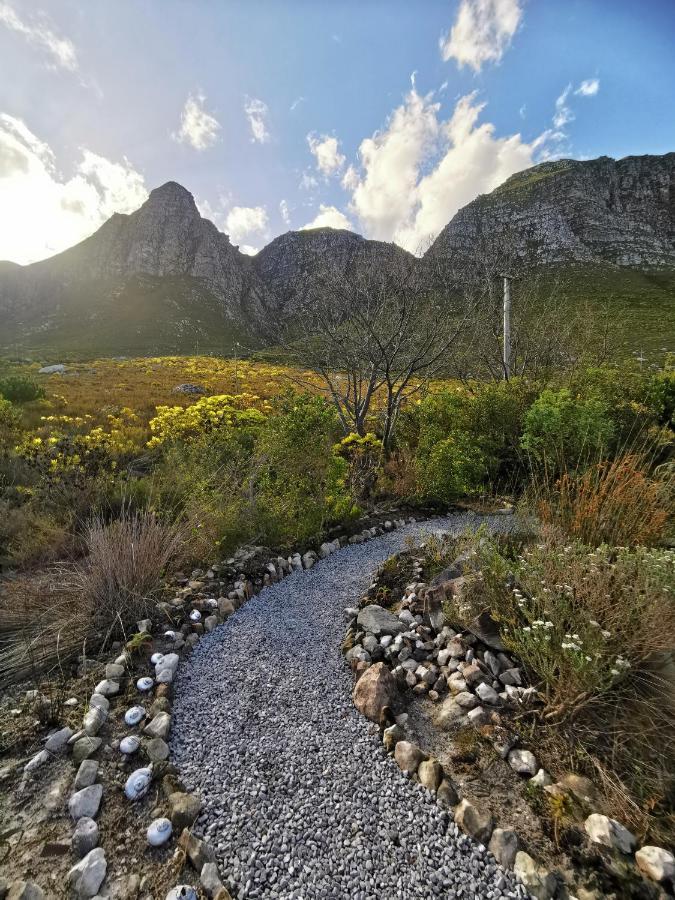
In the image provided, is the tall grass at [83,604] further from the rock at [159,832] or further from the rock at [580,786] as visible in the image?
the rock at [580,786]

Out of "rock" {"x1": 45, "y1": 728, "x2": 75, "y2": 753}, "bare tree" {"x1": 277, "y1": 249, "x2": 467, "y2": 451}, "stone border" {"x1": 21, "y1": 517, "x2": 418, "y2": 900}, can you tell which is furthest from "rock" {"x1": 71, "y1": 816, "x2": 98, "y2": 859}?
"bare tree" {"x1": 277, "y1": 249, "x2": 467, "y2": 451}

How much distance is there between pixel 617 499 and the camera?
3.59m

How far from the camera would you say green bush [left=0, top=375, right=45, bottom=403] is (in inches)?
469

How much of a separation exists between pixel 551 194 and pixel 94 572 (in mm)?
91658

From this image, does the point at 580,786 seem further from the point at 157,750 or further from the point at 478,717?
the point at 157,750

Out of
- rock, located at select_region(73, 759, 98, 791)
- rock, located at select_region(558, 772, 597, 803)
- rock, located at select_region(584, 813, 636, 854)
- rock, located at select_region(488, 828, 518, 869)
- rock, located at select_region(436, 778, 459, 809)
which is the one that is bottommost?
rock, located at select_region(73, 759, 98, 791)

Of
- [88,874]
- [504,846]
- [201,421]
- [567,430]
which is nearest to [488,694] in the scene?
[504,846]

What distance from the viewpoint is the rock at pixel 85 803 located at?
5.88ft

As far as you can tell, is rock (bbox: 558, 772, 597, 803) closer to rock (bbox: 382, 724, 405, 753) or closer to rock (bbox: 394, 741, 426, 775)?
rock (bbox: 394, 741, 426, 775)

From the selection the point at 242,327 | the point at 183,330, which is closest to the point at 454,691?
the point at 183,330

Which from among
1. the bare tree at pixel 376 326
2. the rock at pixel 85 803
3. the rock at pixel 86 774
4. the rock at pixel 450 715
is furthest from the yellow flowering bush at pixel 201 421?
the rock at pixel 450 715

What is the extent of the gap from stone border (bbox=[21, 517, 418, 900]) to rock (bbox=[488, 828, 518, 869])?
1.18 meters

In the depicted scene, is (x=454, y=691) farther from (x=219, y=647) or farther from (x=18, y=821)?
(x=18, y=821)

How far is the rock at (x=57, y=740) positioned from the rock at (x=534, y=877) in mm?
2427
